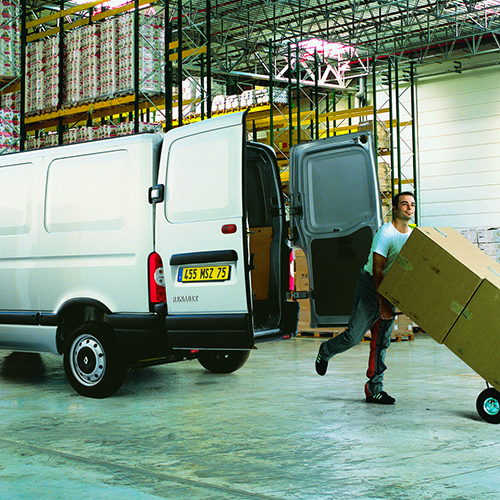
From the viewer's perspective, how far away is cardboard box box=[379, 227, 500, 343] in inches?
176

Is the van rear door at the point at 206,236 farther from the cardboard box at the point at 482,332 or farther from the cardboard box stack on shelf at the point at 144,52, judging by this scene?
the cardboard box stack on shelf at the point at 144,52

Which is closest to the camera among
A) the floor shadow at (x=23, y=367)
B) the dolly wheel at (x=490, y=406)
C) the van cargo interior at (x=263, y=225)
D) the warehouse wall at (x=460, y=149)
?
the dolly wheel at (x=490, y=406)

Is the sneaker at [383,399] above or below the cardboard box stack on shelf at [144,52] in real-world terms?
below

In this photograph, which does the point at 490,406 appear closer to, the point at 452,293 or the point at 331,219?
the point at 452,293

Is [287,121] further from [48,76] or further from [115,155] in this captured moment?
[115,155]

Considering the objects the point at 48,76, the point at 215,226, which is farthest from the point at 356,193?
the point at 48,76

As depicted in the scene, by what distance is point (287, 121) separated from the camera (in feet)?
51.3

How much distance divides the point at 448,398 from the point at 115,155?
3293mm

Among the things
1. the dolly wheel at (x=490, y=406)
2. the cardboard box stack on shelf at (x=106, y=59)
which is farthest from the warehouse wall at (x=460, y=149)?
the dolly wheel at (x=490, y=406)

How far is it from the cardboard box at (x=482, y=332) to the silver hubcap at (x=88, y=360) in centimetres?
272

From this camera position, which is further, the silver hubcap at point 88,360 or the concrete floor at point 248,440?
the silver hubcap at point 88,360

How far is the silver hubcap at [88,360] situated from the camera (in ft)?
18.0

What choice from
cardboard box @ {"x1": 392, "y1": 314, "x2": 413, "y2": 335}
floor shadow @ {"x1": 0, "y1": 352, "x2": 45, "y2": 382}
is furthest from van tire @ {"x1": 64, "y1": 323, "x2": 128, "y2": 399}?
cardboard box @ {"x1": 392, "y1": 314, "x2": 413, "y2": 335}

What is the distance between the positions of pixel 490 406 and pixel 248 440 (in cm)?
168
